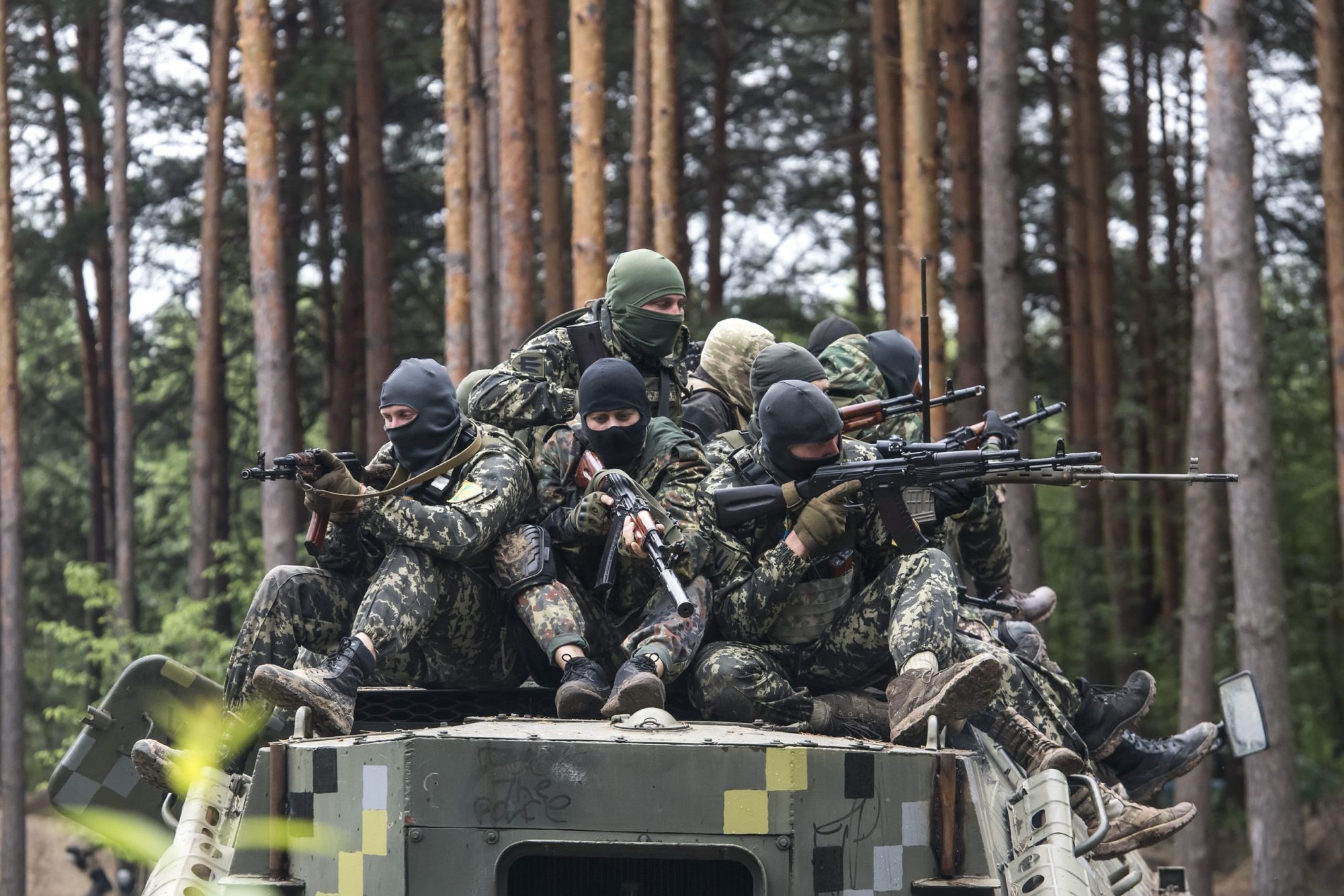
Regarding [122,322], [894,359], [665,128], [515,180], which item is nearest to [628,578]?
[894,359]

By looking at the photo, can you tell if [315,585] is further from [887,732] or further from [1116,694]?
[1116,694]

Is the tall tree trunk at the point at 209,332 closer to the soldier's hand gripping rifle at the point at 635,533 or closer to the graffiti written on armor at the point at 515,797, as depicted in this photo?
the soldier's hand gripping rifle at the point at 635,533

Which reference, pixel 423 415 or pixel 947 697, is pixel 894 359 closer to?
pixel 423 415

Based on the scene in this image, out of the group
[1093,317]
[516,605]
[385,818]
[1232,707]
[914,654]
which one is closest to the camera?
[385,818]

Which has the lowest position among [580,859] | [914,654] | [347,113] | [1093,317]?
[580,859]

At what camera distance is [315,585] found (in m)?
7.25

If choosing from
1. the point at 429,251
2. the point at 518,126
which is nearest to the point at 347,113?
the point at 429,251

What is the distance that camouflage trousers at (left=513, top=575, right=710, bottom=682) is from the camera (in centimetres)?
678

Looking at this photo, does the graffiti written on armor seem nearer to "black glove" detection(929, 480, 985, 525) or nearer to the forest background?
"black glove" detection(929, 480, 985, 525)

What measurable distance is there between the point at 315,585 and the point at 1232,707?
3.83m

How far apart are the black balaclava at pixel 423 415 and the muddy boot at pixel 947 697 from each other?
2110 millimetres

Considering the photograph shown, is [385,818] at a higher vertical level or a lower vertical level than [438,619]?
lower

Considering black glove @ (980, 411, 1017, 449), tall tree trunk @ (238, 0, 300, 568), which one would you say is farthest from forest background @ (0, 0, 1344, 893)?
black glove @ (980, 411, 1017, 449)

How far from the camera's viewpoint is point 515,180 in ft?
57.6
